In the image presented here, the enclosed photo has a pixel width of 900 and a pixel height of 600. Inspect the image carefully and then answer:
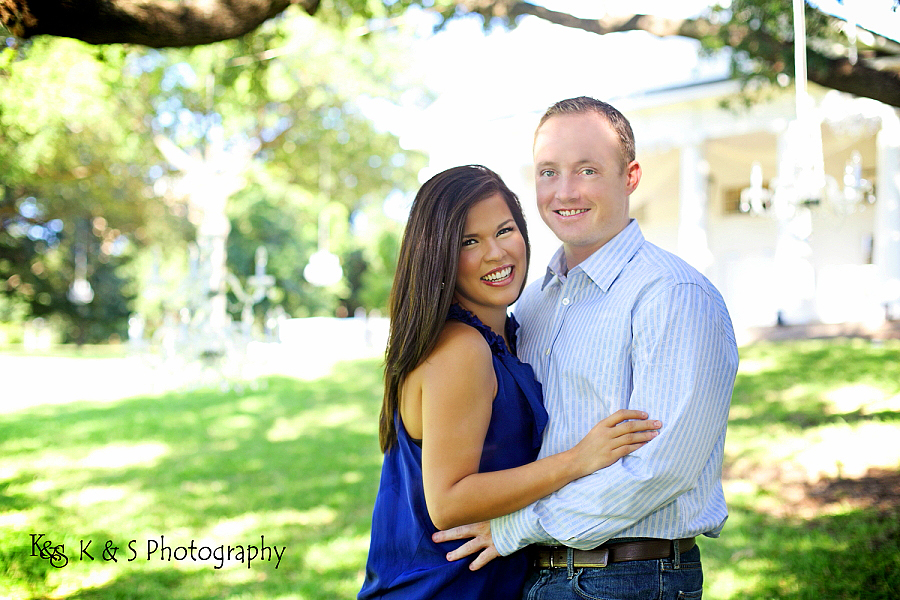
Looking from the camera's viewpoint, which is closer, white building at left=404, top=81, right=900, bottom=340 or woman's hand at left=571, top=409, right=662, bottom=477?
woman's hand at left=571, top=409, right=662, bottom=477

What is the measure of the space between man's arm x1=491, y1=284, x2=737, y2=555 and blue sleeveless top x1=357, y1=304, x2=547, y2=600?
214 millimetres

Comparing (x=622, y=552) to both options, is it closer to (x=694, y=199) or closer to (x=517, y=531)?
(x=517, y=531)

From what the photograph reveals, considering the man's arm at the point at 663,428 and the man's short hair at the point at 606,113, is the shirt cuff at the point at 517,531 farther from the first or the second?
the man's short hair at the point at 606,113

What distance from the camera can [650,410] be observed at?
188 cm

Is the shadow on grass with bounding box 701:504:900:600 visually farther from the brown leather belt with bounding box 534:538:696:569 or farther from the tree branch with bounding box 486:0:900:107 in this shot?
the tree branch with bounding box 486:0:900:107

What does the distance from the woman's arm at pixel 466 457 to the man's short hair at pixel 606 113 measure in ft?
2.65

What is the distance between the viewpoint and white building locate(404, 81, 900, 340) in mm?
13297

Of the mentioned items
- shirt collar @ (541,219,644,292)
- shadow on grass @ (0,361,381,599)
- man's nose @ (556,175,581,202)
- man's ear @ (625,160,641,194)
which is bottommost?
shadow on grass @ (0,361,381,599)

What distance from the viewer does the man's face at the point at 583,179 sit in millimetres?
2195

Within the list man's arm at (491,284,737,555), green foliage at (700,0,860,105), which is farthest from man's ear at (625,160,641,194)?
green foliage at (700,0,860,105)

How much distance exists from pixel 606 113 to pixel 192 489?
6394 millimetres

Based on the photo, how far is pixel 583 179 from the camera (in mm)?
2207

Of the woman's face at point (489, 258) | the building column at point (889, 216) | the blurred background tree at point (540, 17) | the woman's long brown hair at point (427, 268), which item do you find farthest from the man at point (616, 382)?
the building column at point (889, 216)

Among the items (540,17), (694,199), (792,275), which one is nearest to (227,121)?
(694,199)
